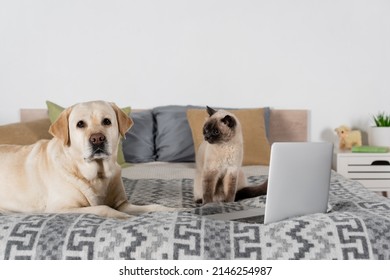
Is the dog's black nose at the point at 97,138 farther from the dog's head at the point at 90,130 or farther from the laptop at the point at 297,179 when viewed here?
the laptop at the point at 297,179

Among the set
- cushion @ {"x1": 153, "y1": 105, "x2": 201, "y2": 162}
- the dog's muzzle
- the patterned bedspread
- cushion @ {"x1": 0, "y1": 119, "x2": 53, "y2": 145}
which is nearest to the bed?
the patterned bedspread

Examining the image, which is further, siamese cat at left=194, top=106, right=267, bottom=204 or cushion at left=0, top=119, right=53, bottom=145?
cushion at left=0, top=119, right=53, bottom=145

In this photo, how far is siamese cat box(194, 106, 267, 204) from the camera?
1777 mm

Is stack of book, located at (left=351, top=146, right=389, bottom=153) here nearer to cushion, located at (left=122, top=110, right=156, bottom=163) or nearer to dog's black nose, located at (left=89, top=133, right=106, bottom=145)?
cushion, located at (left=122, top=110, right=156, bottom=163)

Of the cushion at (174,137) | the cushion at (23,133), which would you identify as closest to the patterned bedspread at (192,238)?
the cushion at (23,133)

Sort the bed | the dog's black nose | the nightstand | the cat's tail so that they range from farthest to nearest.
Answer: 1. the nightstand
2. the cat's tail
3. the dog's black nose
4. the bed

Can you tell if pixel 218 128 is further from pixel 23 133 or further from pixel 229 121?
pixel 23 133

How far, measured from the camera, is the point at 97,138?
5.30 ft

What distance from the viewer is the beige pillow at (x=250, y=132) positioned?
3.11 m

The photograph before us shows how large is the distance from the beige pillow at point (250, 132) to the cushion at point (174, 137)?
0.36ft

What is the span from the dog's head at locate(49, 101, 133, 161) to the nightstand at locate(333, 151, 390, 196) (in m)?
2.13

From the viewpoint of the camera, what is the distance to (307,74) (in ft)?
12.2

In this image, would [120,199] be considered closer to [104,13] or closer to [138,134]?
[138,134]
